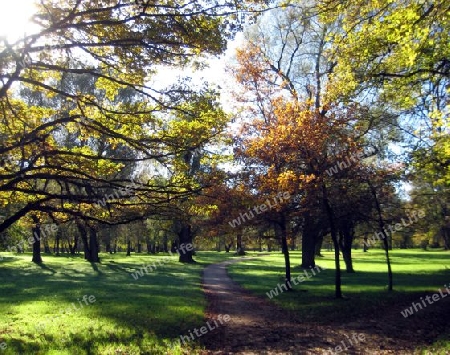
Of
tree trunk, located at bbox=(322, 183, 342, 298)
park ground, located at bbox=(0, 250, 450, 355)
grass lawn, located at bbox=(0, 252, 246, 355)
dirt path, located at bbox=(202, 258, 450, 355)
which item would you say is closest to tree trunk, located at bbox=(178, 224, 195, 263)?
park ground, located at bbox=(0, 250, 450, 355)

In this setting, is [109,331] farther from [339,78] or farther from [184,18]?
[339,78]

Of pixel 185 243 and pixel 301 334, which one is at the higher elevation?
pixel 185 243

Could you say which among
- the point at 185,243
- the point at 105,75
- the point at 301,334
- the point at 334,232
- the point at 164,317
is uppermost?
the point at 105,75

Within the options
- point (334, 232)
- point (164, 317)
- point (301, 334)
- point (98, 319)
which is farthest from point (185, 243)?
point (301, 334)

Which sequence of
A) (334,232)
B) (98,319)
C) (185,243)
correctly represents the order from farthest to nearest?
(185,243), (334,232), (98,319)

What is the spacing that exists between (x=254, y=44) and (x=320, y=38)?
16.9 feet

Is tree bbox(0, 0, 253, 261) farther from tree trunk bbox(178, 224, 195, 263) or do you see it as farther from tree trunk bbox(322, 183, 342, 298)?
tree trunk bbox(178, 224, 195, 263)

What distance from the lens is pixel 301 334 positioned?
32.4ft

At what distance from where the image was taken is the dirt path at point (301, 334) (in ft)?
28.1

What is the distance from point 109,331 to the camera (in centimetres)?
979

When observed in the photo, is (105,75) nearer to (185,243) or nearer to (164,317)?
(164,317)

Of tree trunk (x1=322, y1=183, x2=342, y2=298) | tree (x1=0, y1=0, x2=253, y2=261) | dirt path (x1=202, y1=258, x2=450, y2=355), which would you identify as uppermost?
tree (x1=0, y1=0, x2=253, y2=261)

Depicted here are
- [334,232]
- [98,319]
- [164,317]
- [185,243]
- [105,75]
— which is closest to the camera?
[105,75]

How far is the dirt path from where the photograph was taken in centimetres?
856
